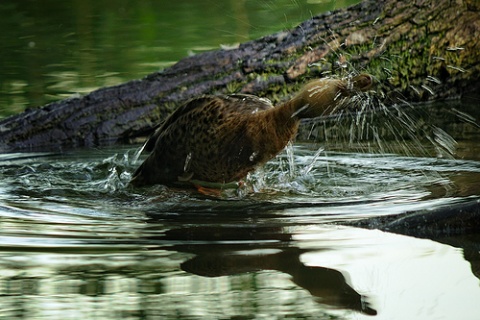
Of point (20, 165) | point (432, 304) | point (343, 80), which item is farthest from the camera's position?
point (20, 165)

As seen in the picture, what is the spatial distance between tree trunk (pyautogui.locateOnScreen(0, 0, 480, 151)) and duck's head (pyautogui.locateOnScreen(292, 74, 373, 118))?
2.52 meters

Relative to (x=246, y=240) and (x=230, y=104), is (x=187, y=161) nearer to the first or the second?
(x=230, y=104)

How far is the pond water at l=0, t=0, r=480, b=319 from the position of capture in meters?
3.79

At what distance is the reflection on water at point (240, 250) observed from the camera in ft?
12.4

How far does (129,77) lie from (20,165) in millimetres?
2907

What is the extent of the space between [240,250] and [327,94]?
1.14 metres

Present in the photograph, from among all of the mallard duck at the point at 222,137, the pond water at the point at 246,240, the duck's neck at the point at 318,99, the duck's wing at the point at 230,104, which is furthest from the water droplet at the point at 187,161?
the duck's neck at the point at 318,99

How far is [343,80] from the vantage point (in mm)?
5297

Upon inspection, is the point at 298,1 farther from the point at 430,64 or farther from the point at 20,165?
the point at 20,165

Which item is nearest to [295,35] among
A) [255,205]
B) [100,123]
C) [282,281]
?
[100,123]

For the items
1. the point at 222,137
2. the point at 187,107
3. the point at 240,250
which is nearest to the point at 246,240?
the point at 240,250

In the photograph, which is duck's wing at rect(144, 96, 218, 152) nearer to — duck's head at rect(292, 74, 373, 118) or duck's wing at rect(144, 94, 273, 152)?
duck's wing at rect(144, 94, 273, 152)

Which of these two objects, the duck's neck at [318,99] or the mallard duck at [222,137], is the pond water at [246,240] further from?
the duck's neck at [318,99]

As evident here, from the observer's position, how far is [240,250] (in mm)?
4535
